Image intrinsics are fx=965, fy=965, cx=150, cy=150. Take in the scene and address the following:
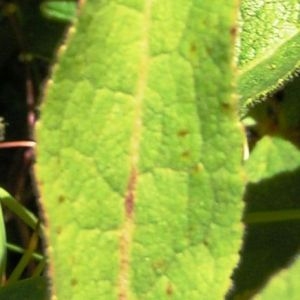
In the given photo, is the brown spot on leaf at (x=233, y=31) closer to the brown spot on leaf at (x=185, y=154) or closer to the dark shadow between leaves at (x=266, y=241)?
the brown spot on leaf at (x=185, y=154)

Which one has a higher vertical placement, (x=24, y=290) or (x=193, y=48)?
(x=193, y=48)

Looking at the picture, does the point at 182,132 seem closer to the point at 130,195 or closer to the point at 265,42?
the point at 130,195

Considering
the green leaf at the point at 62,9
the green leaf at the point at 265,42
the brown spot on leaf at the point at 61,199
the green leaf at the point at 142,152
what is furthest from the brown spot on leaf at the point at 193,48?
the green leaf at the point at 62,9

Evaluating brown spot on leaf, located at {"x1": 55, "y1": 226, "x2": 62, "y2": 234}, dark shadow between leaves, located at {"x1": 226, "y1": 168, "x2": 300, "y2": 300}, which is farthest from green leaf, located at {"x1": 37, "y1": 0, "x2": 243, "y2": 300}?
dark shadow between leaves, located at {"x1": 226, "y1": 168, "x2": 300, "y2": 300}

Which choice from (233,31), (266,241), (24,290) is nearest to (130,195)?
(233,31)

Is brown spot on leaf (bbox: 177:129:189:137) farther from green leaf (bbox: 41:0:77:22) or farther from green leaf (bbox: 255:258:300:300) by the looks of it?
green leaf (bbox: 41:0:77:22)
